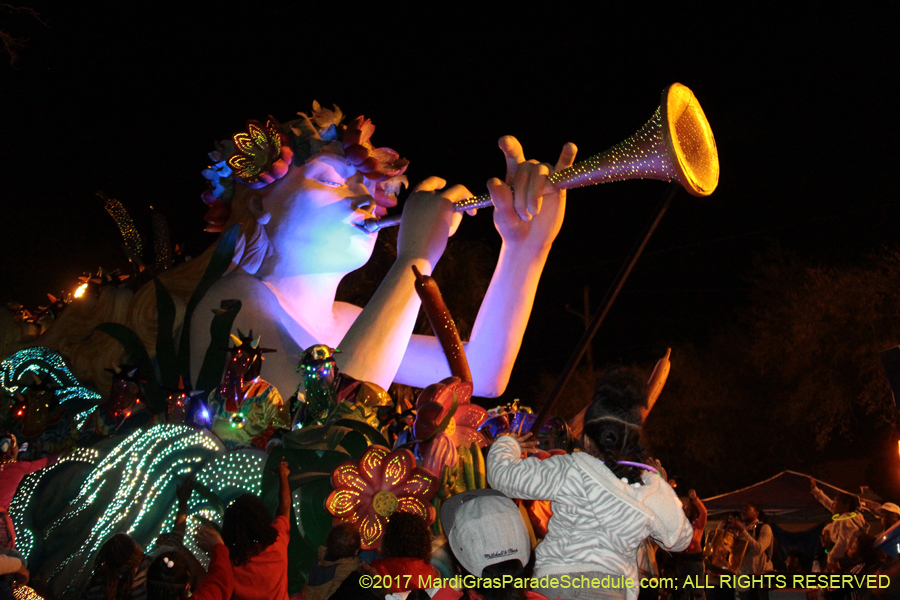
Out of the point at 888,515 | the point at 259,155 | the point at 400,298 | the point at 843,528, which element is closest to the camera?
the point at 400,298

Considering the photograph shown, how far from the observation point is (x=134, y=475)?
14.0ft

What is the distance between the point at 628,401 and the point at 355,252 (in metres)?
2.78

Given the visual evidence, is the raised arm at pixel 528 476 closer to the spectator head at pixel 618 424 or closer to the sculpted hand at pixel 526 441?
the spectator head at pixel 618 424

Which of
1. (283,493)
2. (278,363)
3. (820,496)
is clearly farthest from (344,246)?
(820,496)

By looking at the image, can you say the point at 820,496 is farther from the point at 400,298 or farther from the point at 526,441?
→ the point at 526,441

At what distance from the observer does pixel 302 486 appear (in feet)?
13.4

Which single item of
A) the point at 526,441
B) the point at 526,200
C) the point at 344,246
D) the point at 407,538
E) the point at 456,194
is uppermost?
the point at 456,194

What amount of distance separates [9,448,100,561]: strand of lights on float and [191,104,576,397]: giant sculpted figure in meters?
0.75

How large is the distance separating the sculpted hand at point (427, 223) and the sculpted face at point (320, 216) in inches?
12.4

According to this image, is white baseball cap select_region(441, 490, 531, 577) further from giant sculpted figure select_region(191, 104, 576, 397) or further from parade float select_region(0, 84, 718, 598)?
giant sculpted figure select_region(191, 104, 576, 397)

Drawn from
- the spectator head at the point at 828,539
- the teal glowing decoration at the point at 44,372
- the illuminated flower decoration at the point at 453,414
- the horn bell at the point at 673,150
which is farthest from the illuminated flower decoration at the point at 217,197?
the spectator head at the point at 828,539

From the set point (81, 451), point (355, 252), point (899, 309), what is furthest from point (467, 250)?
point (81, 451)

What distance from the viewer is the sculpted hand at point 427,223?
4836 millimetres

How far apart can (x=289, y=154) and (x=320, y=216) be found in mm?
469
